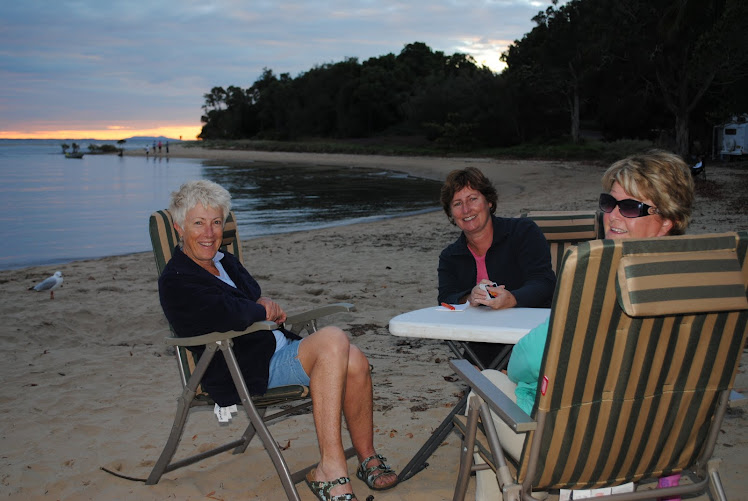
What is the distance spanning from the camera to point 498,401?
1.94 m

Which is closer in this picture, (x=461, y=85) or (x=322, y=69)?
(x=461, y=85)

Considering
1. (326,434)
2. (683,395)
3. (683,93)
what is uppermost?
(683,93)

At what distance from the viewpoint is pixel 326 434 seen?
2.63 m

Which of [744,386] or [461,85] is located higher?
[461,85]

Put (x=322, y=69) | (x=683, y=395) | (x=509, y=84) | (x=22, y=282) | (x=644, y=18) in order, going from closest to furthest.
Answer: (x=683, y=395) < (x=22, y=282) < (x=644, y=18) < (x=509, y=84) < (x=322, y=69)

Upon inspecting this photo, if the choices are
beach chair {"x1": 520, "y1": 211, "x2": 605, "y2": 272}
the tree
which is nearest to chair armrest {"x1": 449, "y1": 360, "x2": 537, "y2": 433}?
beach chair {"x1": 520, "y1": 211, "x2": 605, "y2": 272}

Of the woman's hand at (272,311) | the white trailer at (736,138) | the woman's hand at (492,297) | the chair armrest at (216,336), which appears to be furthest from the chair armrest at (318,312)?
the white trailer at (736,138)

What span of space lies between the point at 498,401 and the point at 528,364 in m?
0.20

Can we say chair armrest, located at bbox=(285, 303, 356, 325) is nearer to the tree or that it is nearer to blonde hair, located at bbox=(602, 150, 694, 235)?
blonde hair, located at bbox=(602, 150, 694, 235)

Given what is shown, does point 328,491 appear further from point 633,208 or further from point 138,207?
point 138,207

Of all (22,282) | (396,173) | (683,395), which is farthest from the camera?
(396,173)

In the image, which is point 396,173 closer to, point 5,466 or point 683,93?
point 683,93

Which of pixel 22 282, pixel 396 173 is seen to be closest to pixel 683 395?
pixel 22 282

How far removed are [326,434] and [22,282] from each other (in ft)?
22.9
